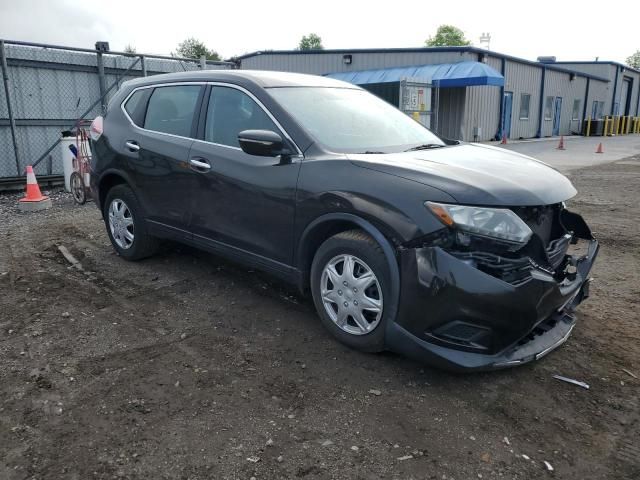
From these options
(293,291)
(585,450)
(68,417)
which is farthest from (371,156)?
(68,417)

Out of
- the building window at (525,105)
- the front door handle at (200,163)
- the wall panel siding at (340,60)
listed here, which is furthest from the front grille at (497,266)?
the building window at (525,105)

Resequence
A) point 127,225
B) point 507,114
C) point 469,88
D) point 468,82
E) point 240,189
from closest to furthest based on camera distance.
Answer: point 240,189
point 127,225
point 468,82
point 469,88
point 507,114

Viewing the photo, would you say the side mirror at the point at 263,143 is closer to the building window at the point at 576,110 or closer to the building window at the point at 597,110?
the building window at the point at 576,110

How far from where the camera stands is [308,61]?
87.7 feet

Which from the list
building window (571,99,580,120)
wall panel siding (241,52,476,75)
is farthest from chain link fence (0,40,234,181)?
building window (571,99,580,120)

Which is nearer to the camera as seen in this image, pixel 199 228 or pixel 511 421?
pixel 511 421

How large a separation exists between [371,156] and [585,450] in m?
2.04

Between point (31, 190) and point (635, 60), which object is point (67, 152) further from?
point (635, 60)

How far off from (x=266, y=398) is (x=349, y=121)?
212 centimetres

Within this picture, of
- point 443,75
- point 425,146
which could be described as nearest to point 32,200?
point 425,146

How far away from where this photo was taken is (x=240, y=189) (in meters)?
3.94

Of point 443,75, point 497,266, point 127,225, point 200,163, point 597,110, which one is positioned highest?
point 443,75

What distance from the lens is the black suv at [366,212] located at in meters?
2.90

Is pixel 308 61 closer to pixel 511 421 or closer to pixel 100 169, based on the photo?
pixel 100 169
